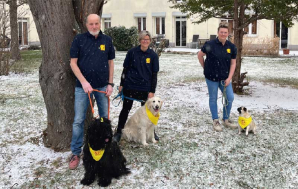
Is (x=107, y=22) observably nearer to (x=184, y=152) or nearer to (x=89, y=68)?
(x=184, y=152)

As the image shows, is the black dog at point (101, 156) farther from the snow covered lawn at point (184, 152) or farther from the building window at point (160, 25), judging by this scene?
the building window at point (160, 25)

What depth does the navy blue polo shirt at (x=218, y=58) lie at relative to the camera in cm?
520

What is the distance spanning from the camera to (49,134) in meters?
4.59

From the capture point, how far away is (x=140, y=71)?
182 inches

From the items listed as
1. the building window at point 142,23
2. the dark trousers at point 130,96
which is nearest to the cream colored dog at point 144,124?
the dark trousers at point 130,96

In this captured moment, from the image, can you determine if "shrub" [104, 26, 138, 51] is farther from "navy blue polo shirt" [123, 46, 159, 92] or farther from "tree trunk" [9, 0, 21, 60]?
"navy blue polo shirt" [123, 46, 159, 92]

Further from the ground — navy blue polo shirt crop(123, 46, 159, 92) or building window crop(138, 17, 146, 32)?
building window crop(138, 17, 146, 32)

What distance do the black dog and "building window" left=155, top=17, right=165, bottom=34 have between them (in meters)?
24.6

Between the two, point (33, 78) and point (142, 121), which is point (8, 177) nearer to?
point (142, 121)

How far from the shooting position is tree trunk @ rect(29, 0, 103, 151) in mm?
4168

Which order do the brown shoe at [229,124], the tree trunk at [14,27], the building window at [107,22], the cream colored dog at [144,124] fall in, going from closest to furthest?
1. the cream colored dog at [144,124]
2. the brown shoe at [229,124]
3. the tree trunk at [14,27]
4. the building window at [107,22]

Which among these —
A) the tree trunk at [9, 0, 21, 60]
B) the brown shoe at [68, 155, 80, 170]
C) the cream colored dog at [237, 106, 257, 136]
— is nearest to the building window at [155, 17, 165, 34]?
the tree trunk at [9, 0, 21, 60]

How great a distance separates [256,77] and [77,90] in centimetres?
948

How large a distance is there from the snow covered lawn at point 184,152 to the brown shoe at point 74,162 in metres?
0.07
